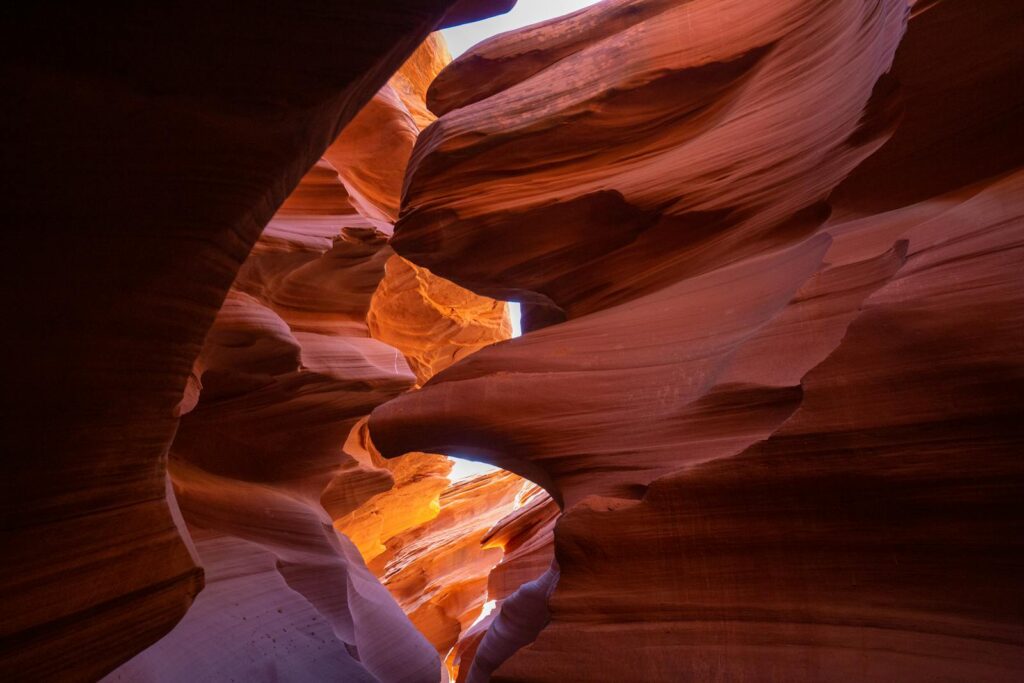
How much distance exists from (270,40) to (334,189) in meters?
5.97

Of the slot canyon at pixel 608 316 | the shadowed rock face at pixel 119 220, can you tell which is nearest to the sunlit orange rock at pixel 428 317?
the slot canyon at pixel 608 316

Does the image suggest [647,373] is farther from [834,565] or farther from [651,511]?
[834,565]

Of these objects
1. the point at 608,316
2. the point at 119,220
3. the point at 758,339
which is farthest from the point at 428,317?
the point at 119,220

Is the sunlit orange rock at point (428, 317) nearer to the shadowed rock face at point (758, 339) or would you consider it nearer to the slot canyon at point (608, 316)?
the slot canyon at point (608, 316)

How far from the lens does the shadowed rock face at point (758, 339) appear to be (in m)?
2.38

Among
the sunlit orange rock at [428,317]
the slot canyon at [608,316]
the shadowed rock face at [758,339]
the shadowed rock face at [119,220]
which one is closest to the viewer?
the shadowed rock face at [119,220]

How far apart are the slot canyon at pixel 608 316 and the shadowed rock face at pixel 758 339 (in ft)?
0.05

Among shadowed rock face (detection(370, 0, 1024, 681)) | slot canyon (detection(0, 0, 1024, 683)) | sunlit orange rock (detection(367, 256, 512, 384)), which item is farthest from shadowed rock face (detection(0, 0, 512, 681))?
sunlit orange rock (detection(367, 256, 512, 384))

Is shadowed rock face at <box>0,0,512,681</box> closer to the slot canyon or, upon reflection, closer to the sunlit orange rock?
the slot canyon

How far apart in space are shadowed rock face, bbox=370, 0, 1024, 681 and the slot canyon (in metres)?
0.02

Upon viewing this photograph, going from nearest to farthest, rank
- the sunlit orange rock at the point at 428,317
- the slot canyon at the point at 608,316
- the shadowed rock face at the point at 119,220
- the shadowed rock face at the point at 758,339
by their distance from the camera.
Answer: the shadowed rock face at the point at 119,220 < the slot canyon at the point at 608,316 < the shadowed rock face at the point at 758,339 < the sunlit orange rock at the point at 428,317

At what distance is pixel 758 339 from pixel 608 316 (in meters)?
1.25

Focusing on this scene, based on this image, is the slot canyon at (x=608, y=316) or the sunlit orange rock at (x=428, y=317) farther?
the sunlit orange rock at (x=428, y=317)

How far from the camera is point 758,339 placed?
3.05m
